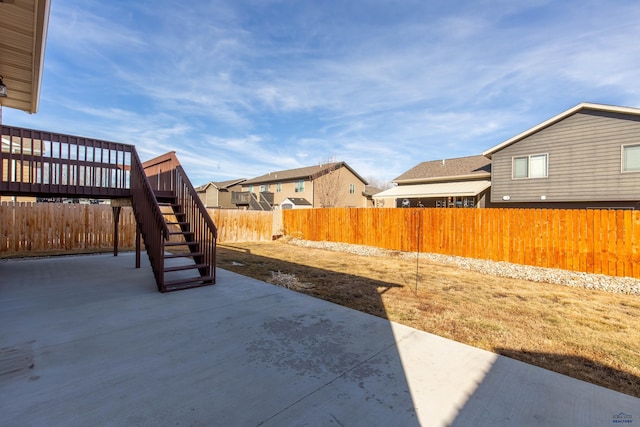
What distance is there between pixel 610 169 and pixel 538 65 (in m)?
4.95

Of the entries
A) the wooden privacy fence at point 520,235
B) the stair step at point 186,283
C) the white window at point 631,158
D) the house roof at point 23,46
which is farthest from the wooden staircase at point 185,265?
the white window at point 631,158

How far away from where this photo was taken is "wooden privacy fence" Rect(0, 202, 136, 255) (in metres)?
8.95

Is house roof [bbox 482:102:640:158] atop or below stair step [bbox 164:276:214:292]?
atop

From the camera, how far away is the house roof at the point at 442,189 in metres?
14.1

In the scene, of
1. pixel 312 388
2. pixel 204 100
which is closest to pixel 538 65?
pixel 312 388

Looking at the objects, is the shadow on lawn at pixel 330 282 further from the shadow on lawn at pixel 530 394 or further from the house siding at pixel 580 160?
the house siding at pixel 580 160

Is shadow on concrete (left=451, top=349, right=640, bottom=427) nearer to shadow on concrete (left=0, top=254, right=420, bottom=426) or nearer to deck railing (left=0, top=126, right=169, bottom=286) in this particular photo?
shadow on concrete (left=0, top=254, right=420, bottom=426)

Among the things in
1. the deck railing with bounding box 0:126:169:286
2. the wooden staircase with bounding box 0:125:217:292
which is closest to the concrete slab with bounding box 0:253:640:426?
the wooden staircase with bounding box 0:125:217:292

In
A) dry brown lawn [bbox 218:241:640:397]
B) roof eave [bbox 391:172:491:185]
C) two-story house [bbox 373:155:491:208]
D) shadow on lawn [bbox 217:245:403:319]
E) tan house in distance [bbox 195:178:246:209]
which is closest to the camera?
dry brown lawn [bbox 218:241:640:397]

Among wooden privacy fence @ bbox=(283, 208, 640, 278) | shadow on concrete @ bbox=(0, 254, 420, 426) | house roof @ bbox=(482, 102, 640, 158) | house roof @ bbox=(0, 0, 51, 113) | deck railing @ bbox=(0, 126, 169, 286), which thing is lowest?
shadow on concrete @ bbox=(0, 254, 420, 426)

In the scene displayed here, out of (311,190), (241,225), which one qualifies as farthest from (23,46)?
(311,190)

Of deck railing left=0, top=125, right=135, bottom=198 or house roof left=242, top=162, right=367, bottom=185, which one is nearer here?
deck railing left=0, top=125, right=135, bottom=198

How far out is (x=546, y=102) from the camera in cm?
1231

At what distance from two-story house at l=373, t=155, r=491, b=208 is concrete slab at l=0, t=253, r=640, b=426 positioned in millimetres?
12860
